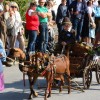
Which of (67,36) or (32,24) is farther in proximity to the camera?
(32,24)

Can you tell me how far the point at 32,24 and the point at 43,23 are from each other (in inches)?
18.6

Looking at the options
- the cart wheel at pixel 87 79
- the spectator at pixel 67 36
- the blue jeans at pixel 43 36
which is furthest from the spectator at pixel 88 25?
the cart wheel at pixel 87 79

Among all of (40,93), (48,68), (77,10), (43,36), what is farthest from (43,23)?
(48,68)

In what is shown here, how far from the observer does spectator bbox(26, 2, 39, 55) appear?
42.1ft

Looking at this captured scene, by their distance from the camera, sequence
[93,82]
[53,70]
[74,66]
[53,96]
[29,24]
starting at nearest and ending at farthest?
1. [53,70]
2. [53,96]
3. [74,66]
4. [93,82]
5. [29,24]

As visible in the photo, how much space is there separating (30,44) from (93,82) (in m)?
2.90

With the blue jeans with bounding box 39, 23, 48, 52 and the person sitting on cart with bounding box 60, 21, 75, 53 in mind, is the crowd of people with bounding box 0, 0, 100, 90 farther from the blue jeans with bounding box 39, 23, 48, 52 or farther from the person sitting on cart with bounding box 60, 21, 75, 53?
the person sitting on cart with bounding box 60, 21, 75, 53

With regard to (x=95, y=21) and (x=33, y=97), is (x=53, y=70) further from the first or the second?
(x=95, y=21)

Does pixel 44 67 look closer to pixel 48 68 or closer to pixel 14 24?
pixel 48 68

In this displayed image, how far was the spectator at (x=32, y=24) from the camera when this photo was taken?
12.8 m

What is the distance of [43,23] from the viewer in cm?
1334

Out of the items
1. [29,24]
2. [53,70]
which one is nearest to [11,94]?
[53,70]

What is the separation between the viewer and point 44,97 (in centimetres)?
891

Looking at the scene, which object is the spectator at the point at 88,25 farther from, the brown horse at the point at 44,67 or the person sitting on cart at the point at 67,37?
the brown horse at the point at 44,67
